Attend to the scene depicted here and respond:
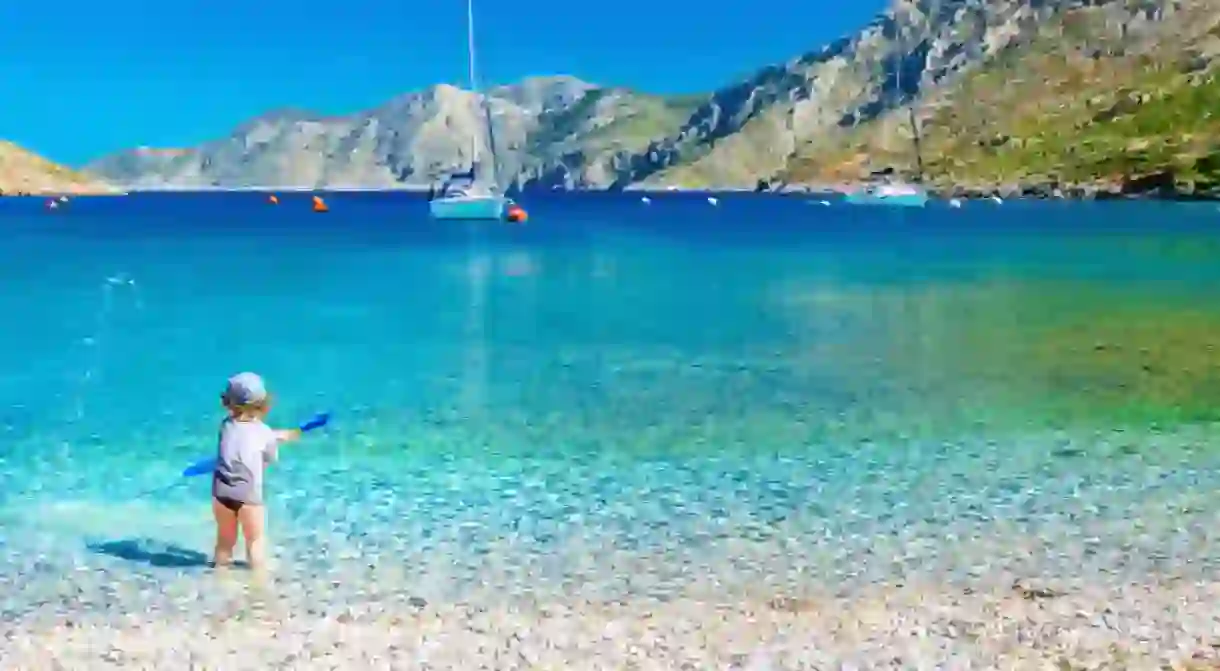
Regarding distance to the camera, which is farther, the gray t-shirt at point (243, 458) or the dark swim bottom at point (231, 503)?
the dark swim bottom at point (231, 503)

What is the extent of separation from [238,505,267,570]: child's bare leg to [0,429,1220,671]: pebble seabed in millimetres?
266

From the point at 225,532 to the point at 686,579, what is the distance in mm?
5837

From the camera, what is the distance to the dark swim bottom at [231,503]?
18281 mm

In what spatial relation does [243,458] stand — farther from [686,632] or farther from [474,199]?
[474,199]

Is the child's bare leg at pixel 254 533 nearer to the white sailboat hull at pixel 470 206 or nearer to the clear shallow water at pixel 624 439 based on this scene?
the clear shallow water at pixel 624 439

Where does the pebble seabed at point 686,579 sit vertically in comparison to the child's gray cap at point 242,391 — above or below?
below

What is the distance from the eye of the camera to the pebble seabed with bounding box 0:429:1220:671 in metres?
15.1

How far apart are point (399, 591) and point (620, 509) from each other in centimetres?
567

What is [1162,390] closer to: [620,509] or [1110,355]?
[1110,355]

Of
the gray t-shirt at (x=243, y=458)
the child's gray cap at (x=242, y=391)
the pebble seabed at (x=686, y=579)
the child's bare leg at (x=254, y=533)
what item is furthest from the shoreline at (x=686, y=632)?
the child's gray cap at (x=242, y=391)

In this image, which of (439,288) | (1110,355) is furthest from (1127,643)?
(439,288)

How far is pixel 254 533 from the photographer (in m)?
18.5

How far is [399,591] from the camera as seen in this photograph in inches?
711

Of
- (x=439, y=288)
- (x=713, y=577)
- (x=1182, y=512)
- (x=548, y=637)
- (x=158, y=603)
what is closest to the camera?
(x=548, y=637)
